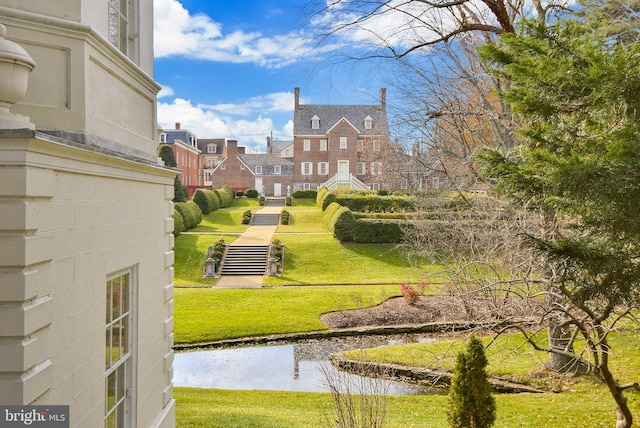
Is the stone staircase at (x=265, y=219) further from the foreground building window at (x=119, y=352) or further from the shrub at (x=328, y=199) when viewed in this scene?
the foreground building window at (x=119, y=352)

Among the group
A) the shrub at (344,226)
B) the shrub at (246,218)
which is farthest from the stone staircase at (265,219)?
the shrub at (344,226)

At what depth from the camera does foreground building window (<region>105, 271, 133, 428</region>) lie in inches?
171

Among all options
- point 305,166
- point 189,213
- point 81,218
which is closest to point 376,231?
point 189,213

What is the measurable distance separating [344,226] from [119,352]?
70.3ft

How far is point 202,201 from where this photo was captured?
34.1 metres

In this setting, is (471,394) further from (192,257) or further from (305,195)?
(305,195)

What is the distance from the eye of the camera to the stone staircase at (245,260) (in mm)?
22900

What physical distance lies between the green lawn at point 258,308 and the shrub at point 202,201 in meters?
15.0

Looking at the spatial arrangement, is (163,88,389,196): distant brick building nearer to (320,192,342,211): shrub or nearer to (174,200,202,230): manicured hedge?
(320,192,342,211): shrub

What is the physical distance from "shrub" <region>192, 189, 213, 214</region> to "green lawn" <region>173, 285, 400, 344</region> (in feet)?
49.3

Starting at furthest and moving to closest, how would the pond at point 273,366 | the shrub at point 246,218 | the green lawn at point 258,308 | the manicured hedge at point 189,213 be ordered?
the shrub at point 246,218 → the manicured hedge at point 189,213 → the green lawn at point 258,308 → the pond at point 273,366

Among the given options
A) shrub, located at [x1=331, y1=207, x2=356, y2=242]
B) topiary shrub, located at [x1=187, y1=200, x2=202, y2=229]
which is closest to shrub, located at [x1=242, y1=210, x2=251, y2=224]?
topiary shrub, located at [x1=187, y1=200, x2=202, y2=229]

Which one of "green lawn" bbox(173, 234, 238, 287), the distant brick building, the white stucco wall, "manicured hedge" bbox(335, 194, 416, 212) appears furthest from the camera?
the distant brick building

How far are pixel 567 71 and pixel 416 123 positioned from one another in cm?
666
